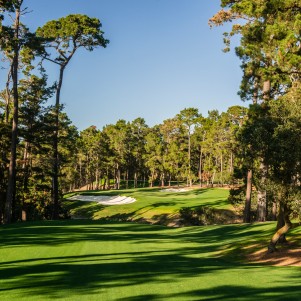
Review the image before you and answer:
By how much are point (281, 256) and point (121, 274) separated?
8.60 meters

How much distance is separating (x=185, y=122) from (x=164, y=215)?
45.1 m

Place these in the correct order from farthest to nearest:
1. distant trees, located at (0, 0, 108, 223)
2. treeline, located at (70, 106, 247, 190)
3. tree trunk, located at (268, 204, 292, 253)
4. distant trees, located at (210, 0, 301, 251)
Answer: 1. treeline, located at (70, 106, 247, 190)
2. distant trees, located at (0, 0, 108, 223)
3. tree trunk, located at (268, 204, 292, 253)
4. distant trees, located at (210, 0, 301, 251)

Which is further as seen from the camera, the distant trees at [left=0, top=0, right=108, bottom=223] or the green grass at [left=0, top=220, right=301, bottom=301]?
the distant trees at [left=0, top=0, right=108, bottom=223]

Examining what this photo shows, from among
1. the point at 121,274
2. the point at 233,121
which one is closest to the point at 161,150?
the point at 233,121

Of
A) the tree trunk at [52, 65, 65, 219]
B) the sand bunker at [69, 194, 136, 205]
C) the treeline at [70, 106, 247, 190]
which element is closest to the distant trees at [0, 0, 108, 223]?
the tree trunk at [52, 65, 65, 219]

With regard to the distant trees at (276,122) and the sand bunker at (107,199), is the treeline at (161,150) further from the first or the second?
the distant trees at (276,122)

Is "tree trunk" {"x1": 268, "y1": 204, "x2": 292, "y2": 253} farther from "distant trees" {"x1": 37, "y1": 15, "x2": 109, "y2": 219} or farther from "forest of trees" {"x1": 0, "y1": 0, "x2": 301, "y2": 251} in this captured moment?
"distant trees" {"x1": 37, "y1": 15, "x2": 109, "y2": 219}

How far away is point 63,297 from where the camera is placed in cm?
854

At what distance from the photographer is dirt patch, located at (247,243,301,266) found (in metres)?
15.6

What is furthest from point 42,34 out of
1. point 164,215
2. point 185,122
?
point 185,122

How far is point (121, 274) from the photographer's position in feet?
36.8

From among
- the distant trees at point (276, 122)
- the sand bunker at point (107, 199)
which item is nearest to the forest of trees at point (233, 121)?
the distant trees at point (276, 122)

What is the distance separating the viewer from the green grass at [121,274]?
29.2 feet

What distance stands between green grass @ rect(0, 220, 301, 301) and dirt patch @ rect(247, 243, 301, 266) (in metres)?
0.88
